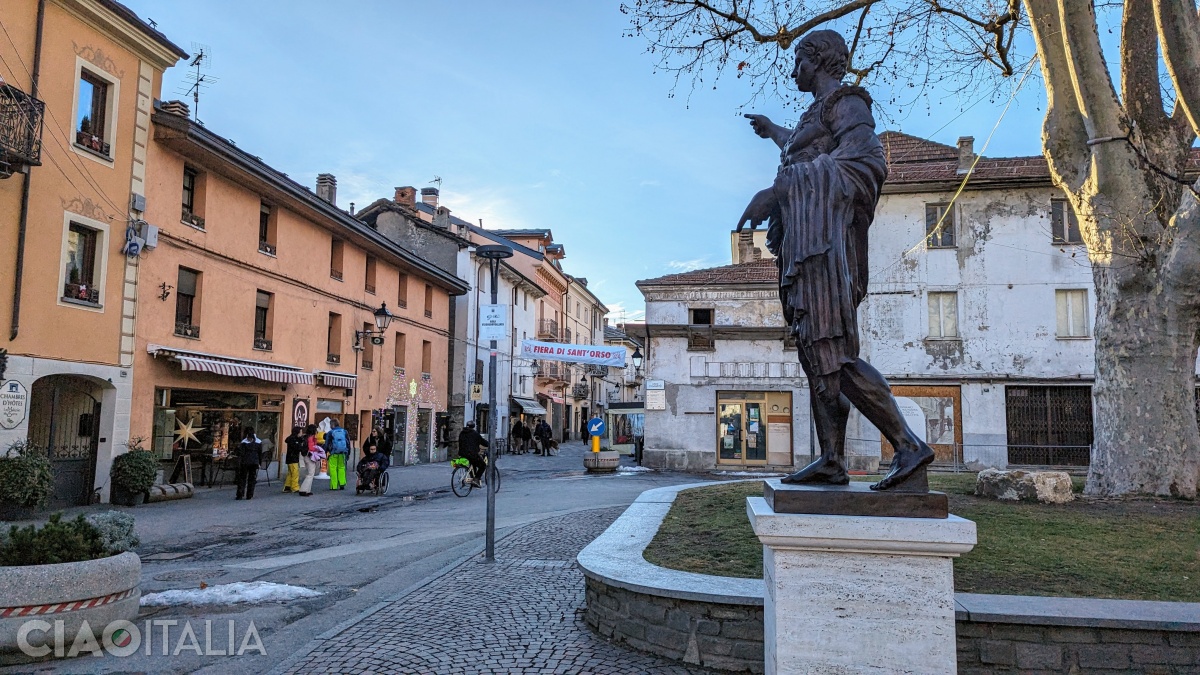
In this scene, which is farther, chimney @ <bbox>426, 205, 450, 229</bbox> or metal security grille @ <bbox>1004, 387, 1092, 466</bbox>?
chimney @ <bbox>426, 205, 450, 229</bbox>

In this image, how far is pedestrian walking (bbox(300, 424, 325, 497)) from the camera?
16.5 metres

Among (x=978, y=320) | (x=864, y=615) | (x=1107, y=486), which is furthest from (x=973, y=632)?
(x=978, y=320)

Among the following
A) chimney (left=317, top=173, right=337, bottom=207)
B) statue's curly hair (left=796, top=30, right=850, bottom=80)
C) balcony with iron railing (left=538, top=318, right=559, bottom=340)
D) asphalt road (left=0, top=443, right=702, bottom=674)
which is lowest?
asphalt road (left=0, top=443, right=702, bottom=674)

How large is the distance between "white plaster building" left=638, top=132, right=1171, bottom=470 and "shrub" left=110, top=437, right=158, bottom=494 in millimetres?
14895

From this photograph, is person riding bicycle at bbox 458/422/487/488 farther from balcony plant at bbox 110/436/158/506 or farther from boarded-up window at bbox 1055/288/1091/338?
boarded-up window at bbox 1055/288/1091/338

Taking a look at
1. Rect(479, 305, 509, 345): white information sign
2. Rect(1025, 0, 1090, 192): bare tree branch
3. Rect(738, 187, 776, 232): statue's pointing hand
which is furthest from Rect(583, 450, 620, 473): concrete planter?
Rect(738, 187, 776, 232): statue's pointing hand

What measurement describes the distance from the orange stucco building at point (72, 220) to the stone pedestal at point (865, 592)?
1428cm

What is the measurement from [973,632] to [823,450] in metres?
1.46

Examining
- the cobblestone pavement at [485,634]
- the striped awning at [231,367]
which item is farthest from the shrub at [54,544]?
the striped awning at [231,367]

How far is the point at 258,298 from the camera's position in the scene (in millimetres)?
20578

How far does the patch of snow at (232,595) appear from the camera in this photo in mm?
6746

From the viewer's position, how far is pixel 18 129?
12.6 metres

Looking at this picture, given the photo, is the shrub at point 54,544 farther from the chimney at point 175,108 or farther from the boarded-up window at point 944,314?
the boarded-up window at point 944,314

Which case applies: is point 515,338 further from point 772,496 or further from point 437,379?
point 772,496
